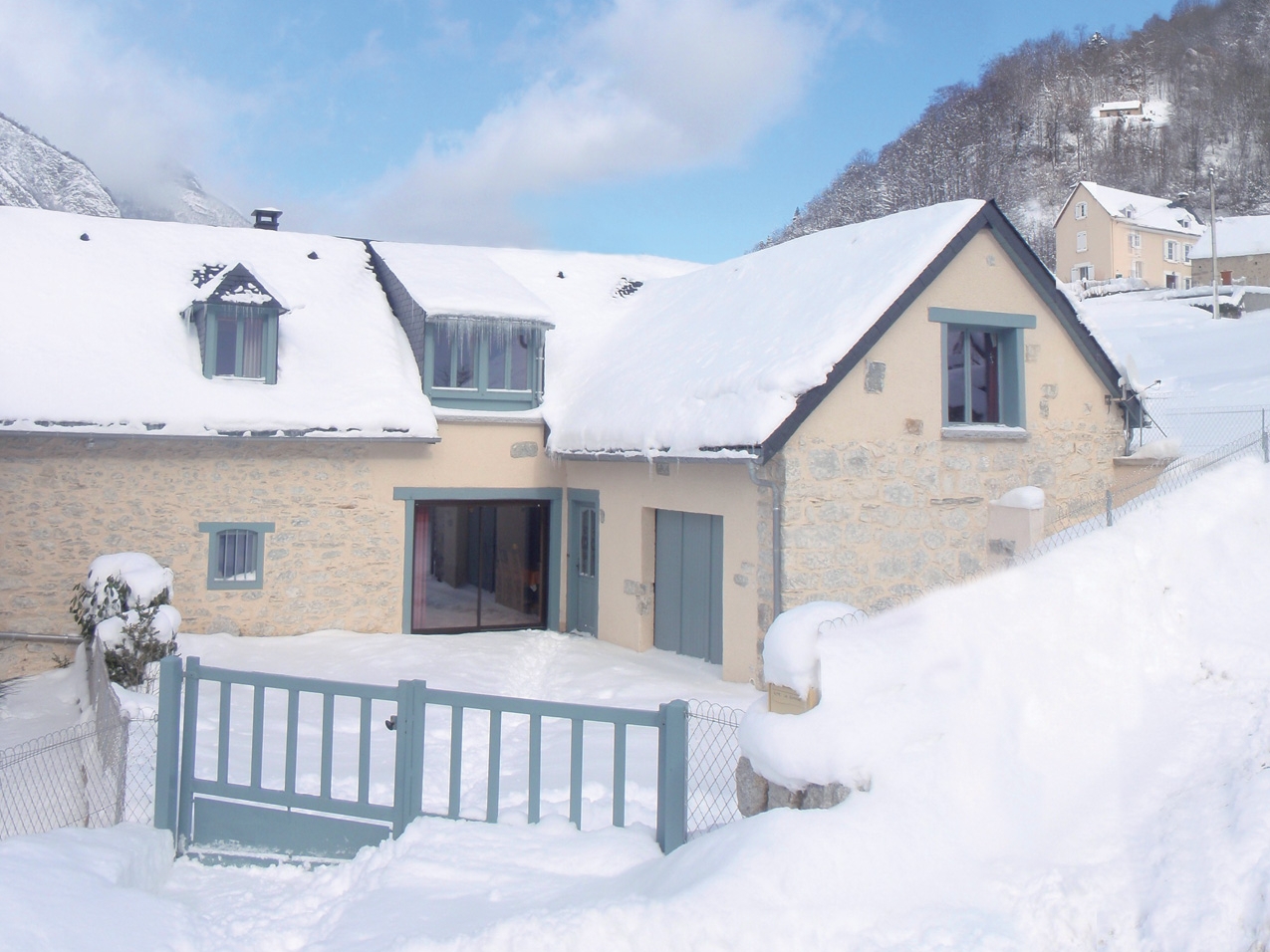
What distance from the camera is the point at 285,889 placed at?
206 inches

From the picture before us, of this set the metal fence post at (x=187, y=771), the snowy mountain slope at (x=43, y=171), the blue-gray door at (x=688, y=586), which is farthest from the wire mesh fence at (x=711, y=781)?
the snowy mountain slope at (x=43, y=171)

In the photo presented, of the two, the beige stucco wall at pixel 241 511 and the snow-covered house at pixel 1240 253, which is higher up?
the snow-covered house at pixel 1240 253

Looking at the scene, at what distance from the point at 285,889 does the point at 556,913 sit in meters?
1.88

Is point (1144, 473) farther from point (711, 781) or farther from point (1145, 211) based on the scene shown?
point (1145, 211)

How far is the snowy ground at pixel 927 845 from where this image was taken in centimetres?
397

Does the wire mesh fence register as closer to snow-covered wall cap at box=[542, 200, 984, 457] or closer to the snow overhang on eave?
snow-covered wall cap at box=[542, 200, 984, 457]

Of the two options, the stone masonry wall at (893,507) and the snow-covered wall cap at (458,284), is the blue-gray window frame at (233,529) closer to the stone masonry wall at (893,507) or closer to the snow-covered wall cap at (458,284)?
the snow-covered wall cap at (458,284)

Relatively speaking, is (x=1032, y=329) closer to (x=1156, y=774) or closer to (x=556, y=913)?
(x=1156, y=774)

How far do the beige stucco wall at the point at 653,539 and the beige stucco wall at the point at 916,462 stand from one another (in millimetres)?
578

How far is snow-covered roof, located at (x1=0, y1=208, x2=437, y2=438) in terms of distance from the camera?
11570mm

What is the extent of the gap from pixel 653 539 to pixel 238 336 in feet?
20.5

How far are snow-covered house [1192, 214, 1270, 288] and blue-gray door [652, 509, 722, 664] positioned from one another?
48.0 m

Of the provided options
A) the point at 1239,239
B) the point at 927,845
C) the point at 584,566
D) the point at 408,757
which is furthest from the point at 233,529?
the point at 1239,239

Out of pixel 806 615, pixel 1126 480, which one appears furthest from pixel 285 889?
pixel 1126 480
